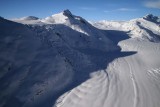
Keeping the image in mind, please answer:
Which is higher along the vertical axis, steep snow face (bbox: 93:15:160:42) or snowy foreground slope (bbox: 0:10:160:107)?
steep snow face (bbox: 93:15:160:42)

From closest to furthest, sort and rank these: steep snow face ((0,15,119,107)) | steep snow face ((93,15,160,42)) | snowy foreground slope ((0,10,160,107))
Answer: steep snow face ((0,15,119,107)) < snowy foreground slope ((0,10,160,107)) < steep snow face ((93,15,160,42))

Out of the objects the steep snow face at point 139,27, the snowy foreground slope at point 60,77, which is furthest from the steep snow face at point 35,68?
the steep snow face at point 139,27

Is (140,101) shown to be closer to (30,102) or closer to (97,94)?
(97,94)

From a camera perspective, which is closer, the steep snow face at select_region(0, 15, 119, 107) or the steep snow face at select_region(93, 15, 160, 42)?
the steep snow face at select_region(0, 15, 119, 107)

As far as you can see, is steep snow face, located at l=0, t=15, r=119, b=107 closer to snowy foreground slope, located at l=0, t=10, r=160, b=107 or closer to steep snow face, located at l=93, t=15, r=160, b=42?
snowy foreground slope, located at l=0, t=10, r=160, b=107

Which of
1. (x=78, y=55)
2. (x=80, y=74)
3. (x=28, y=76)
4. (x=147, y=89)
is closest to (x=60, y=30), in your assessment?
(x=78, y=55)

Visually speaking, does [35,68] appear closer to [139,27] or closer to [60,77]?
[60,77]

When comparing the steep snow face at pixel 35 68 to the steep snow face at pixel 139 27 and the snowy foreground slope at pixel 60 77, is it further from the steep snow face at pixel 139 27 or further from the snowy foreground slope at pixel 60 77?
the steep snow face at pixel 139 27

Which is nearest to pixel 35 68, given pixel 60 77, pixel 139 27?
pixel 60 77

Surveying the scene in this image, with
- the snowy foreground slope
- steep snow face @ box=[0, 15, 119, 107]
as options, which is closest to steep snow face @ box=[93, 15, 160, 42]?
the snowy foreground slope

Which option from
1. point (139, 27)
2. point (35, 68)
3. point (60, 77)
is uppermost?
point (139, 27)
